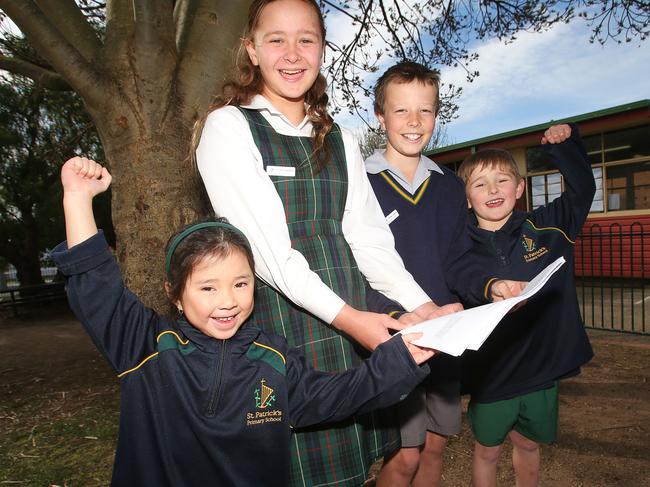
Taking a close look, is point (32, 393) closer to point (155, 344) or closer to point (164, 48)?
point (164, 48)

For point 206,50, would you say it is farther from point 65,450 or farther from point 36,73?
point 65,450

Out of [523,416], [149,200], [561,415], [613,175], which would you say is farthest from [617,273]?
[149,200]

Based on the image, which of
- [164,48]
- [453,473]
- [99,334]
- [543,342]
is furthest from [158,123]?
[453,473]

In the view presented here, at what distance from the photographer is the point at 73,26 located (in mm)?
3678

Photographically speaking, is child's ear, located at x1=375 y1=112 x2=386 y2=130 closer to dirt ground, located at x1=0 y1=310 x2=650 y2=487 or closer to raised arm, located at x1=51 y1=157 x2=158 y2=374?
raised arm, located at x1=51 y1=157 x2=158 y2=374

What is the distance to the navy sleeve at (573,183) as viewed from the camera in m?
2.32

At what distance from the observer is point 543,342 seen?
2322 mm

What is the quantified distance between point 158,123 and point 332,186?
200 cm

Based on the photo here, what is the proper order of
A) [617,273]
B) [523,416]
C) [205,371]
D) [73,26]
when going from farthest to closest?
1. [617,273]
2. [73,26]
3. [523,416]
4. [205,371]

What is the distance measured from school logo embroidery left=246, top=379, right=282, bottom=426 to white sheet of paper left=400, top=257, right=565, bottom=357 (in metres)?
0.47

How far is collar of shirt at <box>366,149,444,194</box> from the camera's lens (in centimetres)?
221

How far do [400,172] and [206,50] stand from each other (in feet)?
6.95

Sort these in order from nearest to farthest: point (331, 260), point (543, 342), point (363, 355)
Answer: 1. point (331, 260)
2. point (363, 355)
3. point (543, 342)

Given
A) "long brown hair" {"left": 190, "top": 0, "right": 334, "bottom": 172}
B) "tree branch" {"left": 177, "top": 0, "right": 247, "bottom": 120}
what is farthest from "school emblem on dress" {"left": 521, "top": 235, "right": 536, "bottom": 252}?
"tree branch" {"left": 177, "top": 0, "right": 247, "bottom": 120}
